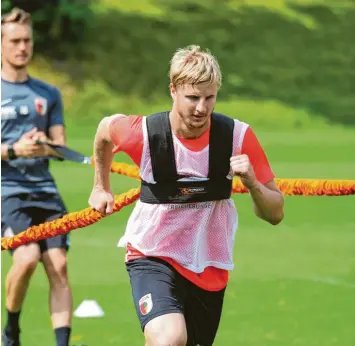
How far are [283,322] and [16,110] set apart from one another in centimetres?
245

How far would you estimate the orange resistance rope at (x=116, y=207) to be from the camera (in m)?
7.13

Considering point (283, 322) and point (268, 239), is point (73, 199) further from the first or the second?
point (283, 322)

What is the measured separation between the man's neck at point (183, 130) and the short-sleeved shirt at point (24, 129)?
2.20m

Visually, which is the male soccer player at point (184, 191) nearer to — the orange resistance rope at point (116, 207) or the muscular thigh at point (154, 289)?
the muscular thigh at point (154, 289)

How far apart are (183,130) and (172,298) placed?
0.79 meters

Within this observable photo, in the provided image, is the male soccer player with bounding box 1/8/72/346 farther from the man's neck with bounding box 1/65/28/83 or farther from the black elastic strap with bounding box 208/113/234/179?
the black elastic strap with bounding box 208/113/234/179

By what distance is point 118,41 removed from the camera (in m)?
31.2

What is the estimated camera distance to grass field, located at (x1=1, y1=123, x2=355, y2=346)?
8.46m

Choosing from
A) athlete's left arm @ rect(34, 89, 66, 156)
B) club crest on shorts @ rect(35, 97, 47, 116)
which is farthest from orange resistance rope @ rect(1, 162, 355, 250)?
club crest on shorts @ rect(35, 97, 47, 116)

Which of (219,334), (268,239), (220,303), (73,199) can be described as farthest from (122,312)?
(73,199)

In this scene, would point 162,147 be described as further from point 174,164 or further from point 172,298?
point 172,298

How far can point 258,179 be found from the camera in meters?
5.89

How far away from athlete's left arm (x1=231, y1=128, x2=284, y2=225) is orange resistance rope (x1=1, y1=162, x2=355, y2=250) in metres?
1.29

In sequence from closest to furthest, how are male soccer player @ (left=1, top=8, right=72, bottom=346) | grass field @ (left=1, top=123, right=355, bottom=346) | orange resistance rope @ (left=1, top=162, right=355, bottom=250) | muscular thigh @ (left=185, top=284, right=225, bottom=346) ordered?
muscular thigh @ (left=185, top=284, right=225, bottom=346) < orange resistance rope @ (left=1, top=162, right=355, bottom=250) < male soccer player @ (left=1, top=8, right=72, bottom=346) < grass field @ (left=1, top=123, right=355, bottom=346)
